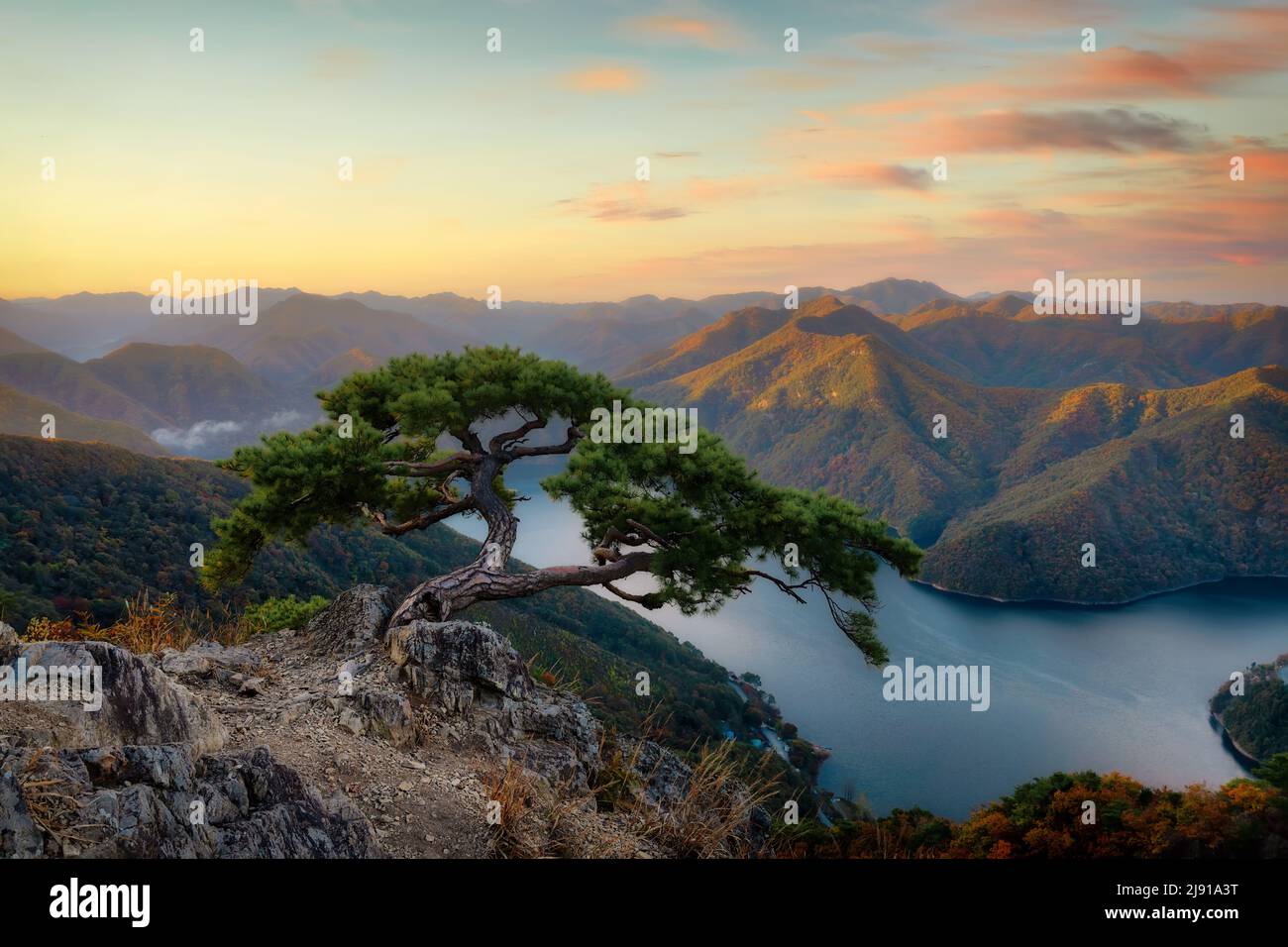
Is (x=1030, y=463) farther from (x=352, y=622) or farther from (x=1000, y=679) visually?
(x=352, y=622)

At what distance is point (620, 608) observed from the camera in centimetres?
5688

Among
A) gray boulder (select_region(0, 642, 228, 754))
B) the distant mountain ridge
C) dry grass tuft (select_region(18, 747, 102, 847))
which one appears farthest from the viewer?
the distant mountain ridge

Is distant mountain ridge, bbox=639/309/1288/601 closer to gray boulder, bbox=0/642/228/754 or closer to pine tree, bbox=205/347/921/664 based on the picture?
pine tree, bbox=205/347/921/664

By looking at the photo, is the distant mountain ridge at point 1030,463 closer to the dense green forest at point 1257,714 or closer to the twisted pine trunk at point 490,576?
the dense green forest at point 1257,714

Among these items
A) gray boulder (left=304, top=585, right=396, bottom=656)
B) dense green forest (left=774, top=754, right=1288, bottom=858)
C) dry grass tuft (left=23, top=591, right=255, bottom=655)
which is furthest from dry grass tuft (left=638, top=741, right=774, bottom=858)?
dry grass tuft (left=23, top=591, right=255, bottom=655)

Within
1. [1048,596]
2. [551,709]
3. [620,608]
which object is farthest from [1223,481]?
[551,709]

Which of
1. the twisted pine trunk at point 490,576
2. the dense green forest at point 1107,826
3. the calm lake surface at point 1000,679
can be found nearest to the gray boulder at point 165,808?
the twisted pine trunk at point 490,576

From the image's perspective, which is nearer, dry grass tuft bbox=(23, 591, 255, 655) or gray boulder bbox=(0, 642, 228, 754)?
gray boulder bbox=(0, 642, 228, 754)

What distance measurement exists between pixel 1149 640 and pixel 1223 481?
47.9m

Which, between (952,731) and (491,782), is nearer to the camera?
(491,782)

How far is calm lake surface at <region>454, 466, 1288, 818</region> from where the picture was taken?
154 ft

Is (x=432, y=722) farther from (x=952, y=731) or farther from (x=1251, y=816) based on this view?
(x=952, y=731)

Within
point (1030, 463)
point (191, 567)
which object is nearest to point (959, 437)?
point (1030, 463)

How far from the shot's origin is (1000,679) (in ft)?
195
